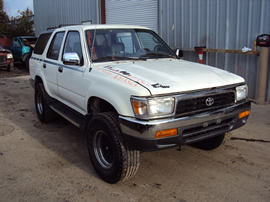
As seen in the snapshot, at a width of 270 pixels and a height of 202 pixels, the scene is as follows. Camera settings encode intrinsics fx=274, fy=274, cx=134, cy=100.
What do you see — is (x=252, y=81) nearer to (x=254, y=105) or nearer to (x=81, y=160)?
(x=254, y=105)

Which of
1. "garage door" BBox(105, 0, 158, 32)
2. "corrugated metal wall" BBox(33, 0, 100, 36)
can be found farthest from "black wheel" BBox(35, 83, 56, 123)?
"corrugated metal wall" BBox(33, 0, 100, 36)

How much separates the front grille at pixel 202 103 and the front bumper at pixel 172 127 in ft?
0.20

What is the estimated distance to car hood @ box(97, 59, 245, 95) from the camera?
3.04m

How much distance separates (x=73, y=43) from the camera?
14.6 feet

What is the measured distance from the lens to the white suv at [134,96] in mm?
2916

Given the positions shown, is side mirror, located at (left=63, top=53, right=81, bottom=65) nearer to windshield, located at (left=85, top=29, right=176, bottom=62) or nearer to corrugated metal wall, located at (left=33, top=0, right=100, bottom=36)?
windshield, located at (left=85, top=29, right=176, bottom=62)

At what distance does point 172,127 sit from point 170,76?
2.34 ft

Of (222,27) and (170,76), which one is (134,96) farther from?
(222,27)

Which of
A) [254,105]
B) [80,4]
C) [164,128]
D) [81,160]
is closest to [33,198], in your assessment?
[81,160]

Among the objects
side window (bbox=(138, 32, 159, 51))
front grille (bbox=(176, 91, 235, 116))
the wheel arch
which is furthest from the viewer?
side window (bbox=(138, 32, 159, 51))

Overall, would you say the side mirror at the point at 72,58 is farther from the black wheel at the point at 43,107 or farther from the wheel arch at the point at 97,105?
the black wheel at the point at 43,107

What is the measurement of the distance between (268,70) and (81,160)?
536 cm

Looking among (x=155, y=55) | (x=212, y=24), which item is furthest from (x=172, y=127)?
(x=212, y=24)

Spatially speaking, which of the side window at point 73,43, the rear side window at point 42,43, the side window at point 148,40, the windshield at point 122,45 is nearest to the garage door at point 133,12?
the rear side window at point 42,43
